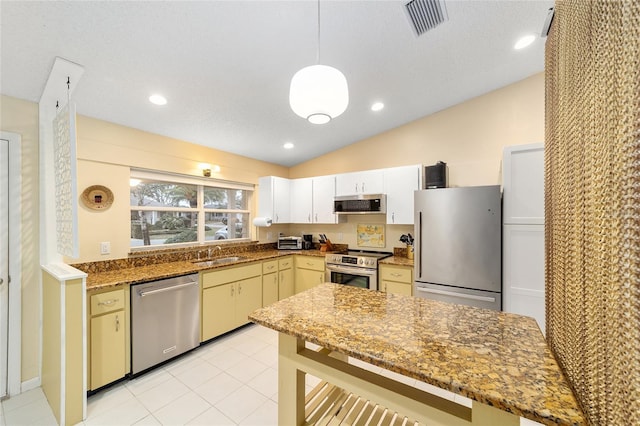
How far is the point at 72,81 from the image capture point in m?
1.91

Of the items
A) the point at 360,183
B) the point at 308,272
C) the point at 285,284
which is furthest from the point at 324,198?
the point at 285,284

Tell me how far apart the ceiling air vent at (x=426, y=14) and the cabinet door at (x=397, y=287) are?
255 centimetres

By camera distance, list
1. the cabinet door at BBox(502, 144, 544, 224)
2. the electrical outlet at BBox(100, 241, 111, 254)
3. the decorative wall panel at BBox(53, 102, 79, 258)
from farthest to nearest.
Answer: the electrical outlet at BBox(100, 241, 111, 254) → the cabinet door at BBox(502, 144, 544, 224) → the decorative wall panel at BBox(53, 102, 79, 258)

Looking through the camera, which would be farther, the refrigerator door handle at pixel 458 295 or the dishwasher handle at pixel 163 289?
the refrigerator door handle at pixel 458 295

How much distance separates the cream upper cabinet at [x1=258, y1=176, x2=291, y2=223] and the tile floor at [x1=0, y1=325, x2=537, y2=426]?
6.88 ft

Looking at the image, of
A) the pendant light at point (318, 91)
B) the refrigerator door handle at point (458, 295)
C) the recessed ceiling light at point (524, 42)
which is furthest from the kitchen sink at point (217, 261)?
the recessed ceiling light at point (524, 42)

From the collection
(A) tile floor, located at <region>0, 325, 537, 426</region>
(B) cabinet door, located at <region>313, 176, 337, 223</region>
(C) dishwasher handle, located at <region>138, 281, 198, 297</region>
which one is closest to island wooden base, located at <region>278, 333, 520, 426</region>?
(A) tile floor, located at <region>0, 325, 537, 426</region>

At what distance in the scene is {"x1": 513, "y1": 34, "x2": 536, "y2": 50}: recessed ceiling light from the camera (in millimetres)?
2010

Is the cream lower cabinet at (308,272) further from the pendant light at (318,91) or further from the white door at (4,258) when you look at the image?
the white door at (4,258)

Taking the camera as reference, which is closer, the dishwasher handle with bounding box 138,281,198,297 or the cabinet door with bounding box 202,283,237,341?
the dishwasher handle with bounding box 138,281,198,297

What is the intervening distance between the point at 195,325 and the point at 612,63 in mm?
Answer: 3284

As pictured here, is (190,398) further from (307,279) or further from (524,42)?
(524,42)

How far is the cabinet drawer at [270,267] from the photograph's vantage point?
11.5ft

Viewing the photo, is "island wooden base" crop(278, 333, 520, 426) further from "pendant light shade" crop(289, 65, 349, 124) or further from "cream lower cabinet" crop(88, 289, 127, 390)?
"cream lower cabinet" crop(88, 289, 127, 390)
